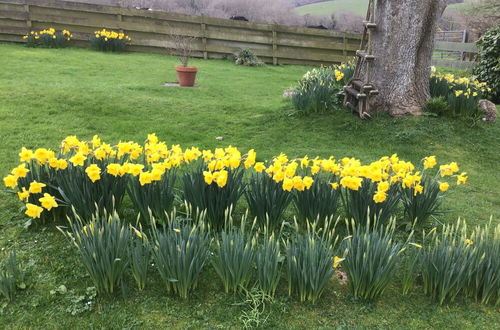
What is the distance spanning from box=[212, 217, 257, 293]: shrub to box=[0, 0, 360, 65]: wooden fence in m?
12.6

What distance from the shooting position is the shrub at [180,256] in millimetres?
2404

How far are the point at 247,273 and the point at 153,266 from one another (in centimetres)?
66

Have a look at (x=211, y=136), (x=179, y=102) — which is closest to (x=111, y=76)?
(x=179, y=102)

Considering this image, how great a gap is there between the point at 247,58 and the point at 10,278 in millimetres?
12640

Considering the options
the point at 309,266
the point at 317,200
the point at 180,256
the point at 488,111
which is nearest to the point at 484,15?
the point at 488,111

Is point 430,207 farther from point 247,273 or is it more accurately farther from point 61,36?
point 61,36

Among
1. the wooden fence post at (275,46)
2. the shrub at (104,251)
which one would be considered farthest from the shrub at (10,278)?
the wooden fence post at (275,46)

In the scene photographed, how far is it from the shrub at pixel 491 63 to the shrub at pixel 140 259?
1004 centimetres

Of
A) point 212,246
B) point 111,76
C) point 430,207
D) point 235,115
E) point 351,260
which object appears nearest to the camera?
point 351,260

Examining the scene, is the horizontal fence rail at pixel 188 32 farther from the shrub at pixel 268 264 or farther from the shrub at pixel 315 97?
the shrub at pixel 268 264

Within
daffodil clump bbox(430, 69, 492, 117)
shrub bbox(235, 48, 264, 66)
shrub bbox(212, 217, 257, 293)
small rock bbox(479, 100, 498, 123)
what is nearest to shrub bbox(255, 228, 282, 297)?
shrub bbox(212, 217, 257, 293)

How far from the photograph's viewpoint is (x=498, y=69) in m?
10.0

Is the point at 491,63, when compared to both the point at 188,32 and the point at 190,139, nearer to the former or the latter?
the point at 190,139

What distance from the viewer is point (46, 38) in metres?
12.5
